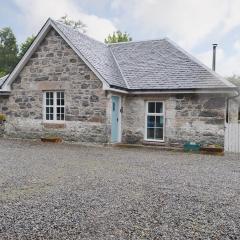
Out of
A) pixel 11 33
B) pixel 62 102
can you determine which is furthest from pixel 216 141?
pixel 11 33

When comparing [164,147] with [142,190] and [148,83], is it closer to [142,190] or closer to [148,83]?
[148,83]

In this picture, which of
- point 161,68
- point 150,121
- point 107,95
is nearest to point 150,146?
point 150,121

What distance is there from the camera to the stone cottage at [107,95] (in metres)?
14.5

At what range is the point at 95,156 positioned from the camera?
12.0 meters

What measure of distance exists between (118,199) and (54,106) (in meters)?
10.6

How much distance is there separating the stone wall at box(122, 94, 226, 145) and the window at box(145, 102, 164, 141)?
0.24 metres

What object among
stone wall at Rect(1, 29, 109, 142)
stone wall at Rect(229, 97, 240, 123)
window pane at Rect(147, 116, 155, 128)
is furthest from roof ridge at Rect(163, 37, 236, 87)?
stone wall at Rect(1, 29, 109, 142)

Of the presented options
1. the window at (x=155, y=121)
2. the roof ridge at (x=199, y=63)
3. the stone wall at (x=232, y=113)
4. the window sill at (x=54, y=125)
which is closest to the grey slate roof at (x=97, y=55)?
the window at (x=155, y=121)

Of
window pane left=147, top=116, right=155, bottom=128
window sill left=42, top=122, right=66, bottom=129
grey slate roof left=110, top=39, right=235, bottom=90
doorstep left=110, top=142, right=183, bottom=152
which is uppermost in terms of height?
grey slate roof left=110, top=39, right=235, bottom=90

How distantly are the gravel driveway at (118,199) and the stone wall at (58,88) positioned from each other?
4.23m

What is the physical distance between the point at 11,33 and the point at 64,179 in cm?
4410

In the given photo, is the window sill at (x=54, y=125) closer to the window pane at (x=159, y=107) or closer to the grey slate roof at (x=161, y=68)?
the grey slate roof at (x=161, y=68)

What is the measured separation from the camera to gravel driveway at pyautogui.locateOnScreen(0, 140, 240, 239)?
4645 mm

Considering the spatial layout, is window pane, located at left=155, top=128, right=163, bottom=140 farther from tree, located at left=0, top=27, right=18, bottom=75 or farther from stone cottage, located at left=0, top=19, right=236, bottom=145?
tree, located at left=0, top=27, right=18, bottom=75
